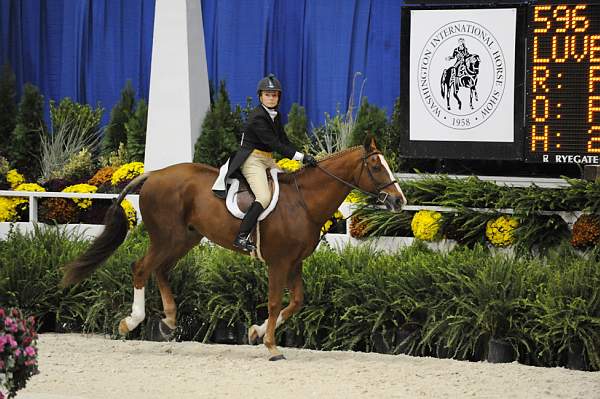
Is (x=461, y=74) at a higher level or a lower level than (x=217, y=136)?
higher

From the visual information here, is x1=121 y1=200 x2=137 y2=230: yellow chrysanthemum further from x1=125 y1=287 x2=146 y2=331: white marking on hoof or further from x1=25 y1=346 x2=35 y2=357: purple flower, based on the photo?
x1=25 y1=346 x2=35 y2=357: purple flower

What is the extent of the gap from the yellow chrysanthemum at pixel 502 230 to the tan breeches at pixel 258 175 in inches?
91.5

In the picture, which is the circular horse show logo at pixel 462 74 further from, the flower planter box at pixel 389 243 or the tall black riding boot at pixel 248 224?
the tall black riding boot at pixel 248 224

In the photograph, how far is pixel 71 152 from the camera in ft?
46.5

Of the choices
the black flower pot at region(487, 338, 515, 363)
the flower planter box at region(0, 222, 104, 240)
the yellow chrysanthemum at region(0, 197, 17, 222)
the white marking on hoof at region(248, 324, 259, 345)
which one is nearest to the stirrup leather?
the white marking on hoof at region(248, 324, 259, 345)

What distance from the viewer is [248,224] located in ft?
30.2

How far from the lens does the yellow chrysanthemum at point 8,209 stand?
12.8 m

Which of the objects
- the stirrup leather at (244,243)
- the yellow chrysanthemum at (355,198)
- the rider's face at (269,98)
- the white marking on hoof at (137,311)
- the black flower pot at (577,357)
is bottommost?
the black flower pot at (577,357)

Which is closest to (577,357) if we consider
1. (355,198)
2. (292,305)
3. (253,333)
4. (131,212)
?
(292,305)

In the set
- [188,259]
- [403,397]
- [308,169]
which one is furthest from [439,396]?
[188,259]

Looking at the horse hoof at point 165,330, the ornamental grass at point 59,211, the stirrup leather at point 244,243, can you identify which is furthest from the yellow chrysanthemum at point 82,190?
the stirrup leather at point 244,243

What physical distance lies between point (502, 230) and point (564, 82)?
1452 mm

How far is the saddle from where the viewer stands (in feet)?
30.8

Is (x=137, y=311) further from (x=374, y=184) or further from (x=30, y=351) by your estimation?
(x=30, y=351)
